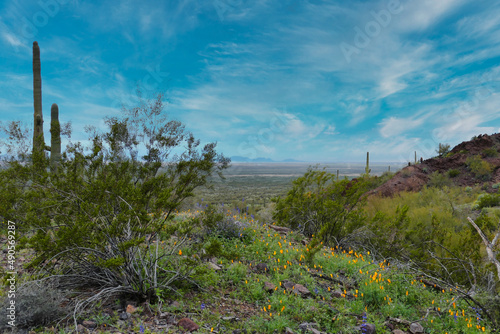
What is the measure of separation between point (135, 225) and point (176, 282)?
1.05 m

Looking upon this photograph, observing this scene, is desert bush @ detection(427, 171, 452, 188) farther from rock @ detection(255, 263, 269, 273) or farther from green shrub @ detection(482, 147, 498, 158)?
rock @ detection(255, 263, 269, 273)

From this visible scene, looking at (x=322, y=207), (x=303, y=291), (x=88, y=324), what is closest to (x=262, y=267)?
(x=303, y=291)

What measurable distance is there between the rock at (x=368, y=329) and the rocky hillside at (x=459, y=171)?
45.4 ft

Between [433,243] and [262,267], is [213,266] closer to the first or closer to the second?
[262,267]

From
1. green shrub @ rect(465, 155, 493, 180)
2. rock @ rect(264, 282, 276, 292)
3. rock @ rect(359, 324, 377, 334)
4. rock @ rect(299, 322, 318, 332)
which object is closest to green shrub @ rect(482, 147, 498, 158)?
green shrub @ rect(465, 155, 493, 180)

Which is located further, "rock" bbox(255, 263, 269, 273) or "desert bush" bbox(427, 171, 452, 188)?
"desert bush" bbox(427, 171, 452, 188)

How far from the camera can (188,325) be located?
322cm

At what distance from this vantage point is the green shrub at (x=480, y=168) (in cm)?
1695

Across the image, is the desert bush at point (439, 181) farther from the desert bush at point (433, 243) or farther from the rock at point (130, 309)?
the rock at point (130, 309)

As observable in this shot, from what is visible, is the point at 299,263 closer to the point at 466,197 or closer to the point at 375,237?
the point at 375,237

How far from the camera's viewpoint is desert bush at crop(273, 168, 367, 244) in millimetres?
8203

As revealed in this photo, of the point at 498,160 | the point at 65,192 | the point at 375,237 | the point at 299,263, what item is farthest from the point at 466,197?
the point at 65,192

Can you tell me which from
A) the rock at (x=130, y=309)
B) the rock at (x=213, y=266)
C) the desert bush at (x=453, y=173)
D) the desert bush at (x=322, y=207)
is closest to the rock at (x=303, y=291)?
the rock at (x=213, y=266)

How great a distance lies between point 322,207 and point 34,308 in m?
6.95
